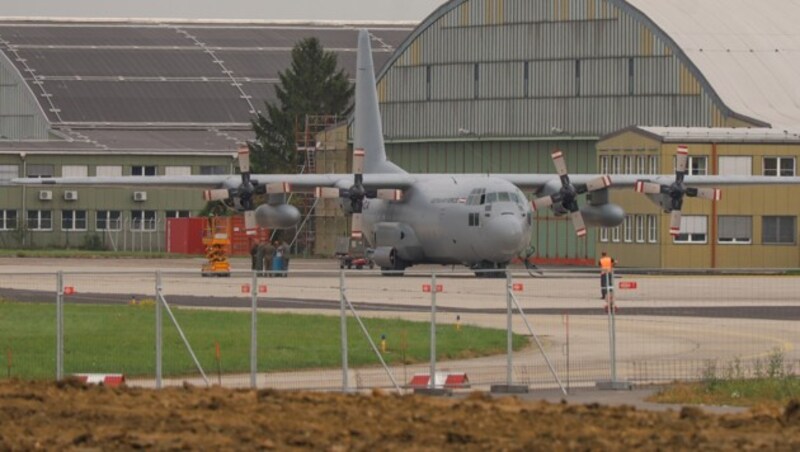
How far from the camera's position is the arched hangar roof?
284 ft

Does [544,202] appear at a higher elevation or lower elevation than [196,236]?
higher

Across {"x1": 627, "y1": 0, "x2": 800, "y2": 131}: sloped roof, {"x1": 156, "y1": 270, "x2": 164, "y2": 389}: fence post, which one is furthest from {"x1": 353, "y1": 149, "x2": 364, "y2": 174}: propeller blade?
{"x1": 156, "y1": 270, "x2": 164, "y2": 389}: fence post

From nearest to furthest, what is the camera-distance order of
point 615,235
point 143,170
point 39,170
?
point 615,235 < point 39,170 < point 143,170

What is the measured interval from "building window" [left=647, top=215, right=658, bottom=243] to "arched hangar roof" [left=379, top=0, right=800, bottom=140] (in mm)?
8071

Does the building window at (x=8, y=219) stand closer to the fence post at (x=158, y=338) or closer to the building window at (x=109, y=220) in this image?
the building window at (x=109, y=220)

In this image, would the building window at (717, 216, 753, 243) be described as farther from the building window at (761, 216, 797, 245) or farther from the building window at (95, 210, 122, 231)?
the building window at (95, 210, 122, 231)

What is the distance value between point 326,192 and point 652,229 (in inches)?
690

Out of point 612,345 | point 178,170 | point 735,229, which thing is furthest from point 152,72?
point 612,345

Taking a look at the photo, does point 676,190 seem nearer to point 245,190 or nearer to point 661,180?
point 661,180

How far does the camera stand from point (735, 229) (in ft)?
248

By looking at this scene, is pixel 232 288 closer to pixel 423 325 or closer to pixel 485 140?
pixel 423 325

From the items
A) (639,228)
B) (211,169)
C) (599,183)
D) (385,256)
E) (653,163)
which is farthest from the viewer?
(211,169)

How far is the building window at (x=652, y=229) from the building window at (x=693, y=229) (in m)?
1.18

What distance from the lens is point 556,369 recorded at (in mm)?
29734
